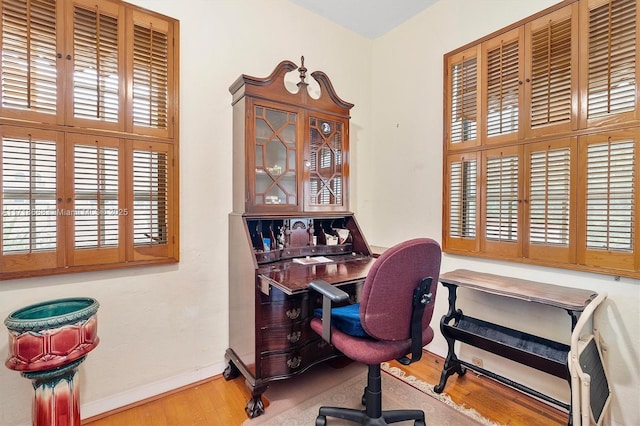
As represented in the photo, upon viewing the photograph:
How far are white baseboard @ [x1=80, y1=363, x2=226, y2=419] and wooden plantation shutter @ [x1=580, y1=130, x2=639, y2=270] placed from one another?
262cm

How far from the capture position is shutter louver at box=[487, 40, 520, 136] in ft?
7.00

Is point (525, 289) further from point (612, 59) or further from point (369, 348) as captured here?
point (612, 59)

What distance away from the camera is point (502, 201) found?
2.20 meters

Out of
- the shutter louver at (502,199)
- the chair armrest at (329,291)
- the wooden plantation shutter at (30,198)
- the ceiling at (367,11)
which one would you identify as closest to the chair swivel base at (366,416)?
the chair armrest at (329,291)

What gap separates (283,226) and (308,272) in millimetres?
543

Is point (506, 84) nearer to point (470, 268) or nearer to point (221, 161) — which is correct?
point (470, 268)

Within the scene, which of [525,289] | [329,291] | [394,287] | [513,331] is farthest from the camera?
[513,331]

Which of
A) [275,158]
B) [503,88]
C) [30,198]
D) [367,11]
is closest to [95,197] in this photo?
[30,198]

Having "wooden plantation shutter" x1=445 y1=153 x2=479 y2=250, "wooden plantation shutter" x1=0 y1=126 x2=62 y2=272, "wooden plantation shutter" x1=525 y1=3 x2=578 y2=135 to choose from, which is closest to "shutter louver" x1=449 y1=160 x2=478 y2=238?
"wooden plantation shutter" x1=445 y1=153 x2=479 y2=250

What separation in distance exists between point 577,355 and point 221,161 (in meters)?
2.37

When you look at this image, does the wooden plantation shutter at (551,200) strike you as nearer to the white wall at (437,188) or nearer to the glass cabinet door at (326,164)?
the white wall at (437,188)

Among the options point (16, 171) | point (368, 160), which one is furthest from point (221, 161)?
point (368, 160)

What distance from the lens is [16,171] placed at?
162 cm

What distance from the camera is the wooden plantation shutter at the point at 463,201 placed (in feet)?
7.78
